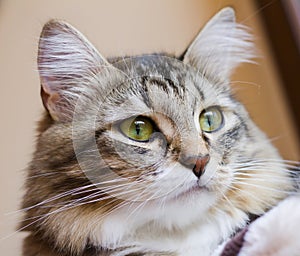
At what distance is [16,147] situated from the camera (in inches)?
25.9

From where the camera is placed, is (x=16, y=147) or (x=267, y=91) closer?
(x=16, y=147)

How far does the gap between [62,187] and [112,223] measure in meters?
0.08

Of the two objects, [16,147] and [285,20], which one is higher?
[285,20]

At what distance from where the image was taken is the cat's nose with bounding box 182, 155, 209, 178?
1.91ft

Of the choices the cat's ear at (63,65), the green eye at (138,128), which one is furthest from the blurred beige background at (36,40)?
the green eye at (138,128)

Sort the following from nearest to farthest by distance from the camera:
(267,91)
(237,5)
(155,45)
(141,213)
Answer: (141,213), (155,45), (237,5), (267,91)

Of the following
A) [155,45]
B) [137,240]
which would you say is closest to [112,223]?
[137,240]

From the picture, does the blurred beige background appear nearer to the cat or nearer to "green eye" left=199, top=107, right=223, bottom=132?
the cat

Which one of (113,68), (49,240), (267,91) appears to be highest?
(113,68)

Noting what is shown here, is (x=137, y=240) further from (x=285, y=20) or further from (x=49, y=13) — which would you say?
(x=285, y=20)

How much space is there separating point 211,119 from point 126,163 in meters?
0.15

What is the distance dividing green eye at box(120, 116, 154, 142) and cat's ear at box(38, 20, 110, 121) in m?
0.08

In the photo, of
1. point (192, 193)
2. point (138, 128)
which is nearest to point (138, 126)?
point (138, 128)

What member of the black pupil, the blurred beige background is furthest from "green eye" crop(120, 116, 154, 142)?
the blurred beige background
